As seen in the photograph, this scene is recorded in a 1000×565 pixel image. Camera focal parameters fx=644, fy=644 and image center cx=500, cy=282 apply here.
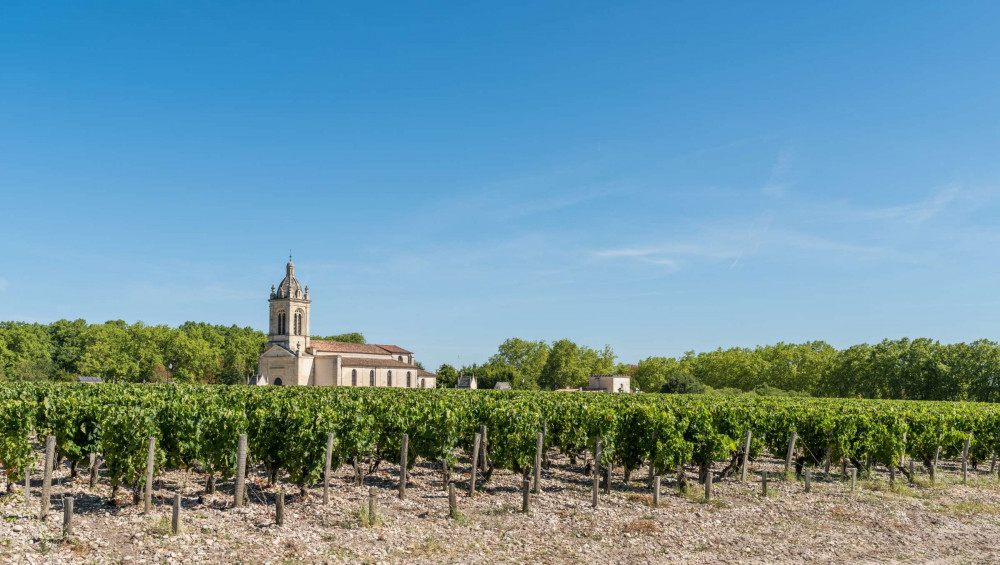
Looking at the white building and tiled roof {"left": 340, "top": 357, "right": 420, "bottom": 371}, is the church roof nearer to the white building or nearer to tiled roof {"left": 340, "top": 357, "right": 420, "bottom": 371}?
tiled roof {"left": 340, "top": 357, "right": 420, "bottom": 371}

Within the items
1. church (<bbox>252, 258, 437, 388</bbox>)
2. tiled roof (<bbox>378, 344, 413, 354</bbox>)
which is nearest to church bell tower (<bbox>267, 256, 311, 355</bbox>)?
church (<bbox>252, 258, 437, 388</bbox>)

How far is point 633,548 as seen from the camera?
40.7 ft

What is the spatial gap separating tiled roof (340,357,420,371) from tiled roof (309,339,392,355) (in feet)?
8.45

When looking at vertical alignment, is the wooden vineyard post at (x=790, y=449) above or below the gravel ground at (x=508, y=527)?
above

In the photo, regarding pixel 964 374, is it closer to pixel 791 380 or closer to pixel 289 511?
pixel 791 380

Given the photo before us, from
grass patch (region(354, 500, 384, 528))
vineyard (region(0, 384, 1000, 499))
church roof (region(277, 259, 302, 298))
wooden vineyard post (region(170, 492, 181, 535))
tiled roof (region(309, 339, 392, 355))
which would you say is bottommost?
grass patch (region(354, 500, 384, 528))

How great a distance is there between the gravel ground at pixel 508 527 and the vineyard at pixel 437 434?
857 mm

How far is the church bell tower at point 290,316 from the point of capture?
95.2 m

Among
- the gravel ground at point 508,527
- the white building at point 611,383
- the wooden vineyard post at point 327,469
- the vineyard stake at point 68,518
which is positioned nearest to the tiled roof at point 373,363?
the white building at point 611,383

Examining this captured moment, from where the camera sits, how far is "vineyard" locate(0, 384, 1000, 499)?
579 inches

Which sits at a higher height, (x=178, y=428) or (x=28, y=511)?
(x=178, y=428)

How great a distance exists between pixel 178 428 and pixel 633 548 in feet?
34.2

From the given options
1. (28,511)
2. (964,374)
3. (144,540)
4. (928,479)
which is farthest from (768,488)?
(964,374)

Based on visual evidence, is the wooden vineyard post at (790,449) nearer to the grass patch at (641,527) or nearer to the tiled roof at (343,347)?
the grass patch at (641,527)
